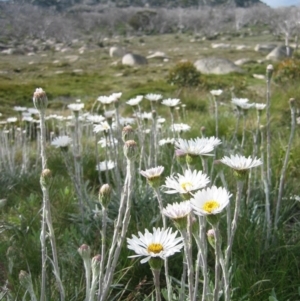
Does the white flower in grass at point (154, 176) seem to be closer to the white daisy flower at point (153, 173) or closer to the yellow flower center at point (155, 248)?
the white daisy flower at point (153, 173)

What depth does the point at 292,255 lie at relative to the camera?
2387 mm

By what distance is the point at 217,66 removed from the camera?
2573 centimetres

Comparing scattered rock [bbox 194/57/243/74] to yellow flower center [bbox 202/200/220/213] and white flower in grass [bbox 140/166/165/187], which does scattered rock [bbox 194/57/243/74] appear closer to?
white flower in grass [bbox 140/166/165/187]

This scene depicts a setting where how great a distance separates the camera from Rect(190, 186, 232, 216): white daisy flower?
→ 1191mm

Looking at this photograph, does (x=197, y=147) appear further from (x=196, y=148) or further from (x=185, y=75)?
(x=185, y=75)

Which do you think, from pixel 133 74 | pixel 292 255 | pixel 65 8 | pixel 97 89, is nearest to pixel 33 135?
pixel 292 255

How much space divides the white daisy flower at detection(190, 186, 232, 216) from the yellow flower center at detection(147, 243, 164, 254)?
0.15 m

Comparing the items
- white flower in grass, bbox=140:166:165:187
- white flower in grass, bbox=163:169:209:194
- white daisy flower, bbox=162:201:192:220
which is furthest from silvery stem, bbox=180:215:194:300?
white flower in grass, bbox=140:166:165:187

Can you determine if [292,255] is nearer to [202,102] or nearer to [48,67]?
[202,102]

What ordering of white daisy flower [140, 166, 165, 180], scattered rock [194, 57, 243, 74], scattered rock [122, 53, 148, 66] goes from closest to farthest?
1. white daisy flower [140, 166, 165, 180]
2. scattered rock [194, 57, 243, 74]
3. scattered rock [122, 53, 148, 66]

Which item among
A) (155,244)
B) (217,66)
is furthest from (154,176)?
(217,66)

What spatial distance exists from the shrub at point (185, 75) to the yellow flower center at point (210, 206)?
→ 1487cm

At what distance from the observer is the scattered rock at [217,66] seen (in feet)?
82.4

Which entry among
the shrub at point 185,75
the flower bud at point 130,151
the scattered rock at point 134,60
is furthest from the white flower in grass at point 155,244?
the scattered rock at point 134,60
